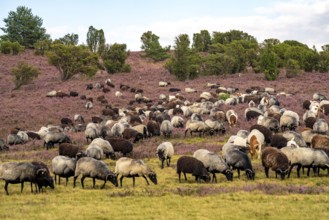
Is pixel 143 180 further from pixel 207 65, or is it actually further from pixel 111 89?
pixel 207 65

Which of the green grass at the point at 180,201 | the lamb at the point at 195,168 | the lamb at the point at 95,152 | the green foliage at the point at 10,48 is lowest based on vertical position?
the green grass at the point at 180,201

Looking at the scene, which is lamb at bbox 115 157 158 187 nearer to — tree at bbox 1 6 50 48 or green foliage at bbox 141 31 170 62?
green foliage at bbox 141 31 170 62

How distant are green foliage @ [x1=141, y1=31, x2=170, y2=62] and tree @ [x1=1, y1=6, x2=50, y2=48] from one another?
25.9 metres

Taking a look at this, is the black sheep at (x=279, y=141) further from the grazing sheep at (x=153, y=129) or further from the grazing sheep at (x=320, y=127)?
the grazing sheep at (x=153, y=129)

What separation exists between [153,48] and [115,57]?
19628mm

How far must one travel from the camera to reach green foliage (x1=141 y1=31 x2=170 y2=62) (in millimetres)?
96938

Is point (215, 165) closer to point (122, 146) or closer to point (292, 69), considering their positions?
point (122, 146)

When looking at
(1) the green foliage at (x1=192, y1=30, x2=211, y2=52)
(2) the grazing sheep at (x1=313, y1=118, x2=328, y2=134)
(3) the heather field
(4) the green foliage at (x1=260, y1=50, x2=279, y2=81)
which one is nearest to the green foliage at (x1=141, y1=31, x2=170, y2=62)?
(1) the green foliage at (x1=192, y1=30, x2=211, y2=52)

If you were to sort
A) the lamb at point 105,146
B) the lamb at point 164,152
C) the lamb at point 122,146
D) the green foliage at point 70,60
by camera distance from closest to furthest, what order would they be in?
the lamb at point 164,152
the lamb at point 105,146
the lamb at point 122,146
the green foliage at point 70,60

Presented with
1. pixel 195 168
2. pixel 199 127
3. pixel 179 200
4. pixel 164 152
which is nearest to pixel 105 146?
pixel 164 152

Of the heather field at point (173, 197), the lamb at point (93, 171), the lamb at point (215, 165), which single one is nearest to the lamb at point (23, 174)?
the heather field at point (173, 197)

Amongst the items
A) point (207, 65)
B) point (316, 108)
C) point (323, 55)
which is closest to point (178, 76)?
point (207, 65)

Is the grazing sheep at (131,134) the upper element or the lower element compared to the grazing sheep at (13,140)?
upper

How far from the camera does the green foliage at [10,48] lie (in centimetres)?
8506
